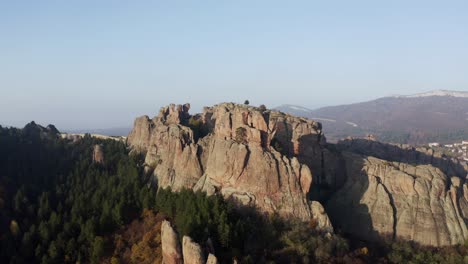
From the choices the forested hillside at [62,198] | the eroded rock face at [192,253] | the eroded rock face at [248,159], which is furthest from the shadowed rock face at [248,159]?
the eroded rock face at [192,253]

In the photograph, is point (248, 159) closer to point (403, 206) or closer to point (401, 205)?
point (401, 205)

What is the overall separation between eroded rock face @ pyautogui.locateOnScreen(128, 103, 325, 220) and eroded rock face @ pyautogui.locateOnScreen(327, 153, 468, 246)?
6.99 m

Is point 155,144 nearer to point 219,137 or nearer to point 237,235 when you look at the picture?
point 219,137

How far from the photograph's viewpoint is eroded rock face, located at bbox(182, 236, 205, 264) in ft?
120

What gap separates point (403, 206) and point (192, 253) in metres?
25.8

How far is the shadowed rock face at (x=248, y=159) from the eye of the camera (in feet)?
153

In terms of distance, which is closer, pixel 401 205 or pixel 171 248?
pixel 171 248

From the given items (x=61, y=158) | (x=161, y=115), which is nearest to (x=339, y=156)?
(x=161, y=115)

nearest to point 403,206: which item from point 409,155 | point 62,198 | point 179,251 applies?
point 179,251

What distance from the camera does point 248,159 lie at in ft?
160

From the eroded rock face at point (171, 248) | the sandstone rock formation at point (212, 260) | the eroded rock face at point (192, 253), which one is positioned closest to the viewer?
the sandstone rock formation at point (212, 260)

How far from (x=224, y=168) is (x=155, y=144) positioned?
20.7m

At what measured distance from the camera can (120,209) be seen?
5156 centimetres

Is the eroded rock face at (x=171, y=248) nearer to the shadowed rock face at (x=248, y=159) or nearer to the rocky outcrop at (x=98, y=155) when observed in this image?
the shadowed rock face at (x=248, y=159)
